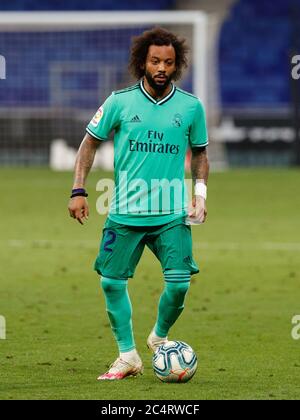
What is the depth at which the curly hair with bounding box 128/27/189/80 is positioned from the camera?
27.0ft

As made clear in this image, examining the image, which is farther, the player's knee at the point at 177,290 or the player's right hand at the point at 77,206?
the player's knee at the point at 177,290

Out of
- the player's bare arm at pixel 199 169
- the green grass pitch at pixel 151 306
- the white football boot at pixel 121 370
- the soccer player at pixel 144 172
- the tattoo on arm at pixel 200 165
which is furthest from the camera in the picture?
the tattoo on arm at pixel 200 165

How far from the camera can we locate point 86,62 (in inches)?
1430

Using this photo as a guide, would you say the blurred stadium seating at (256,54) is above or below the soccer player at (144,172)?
above

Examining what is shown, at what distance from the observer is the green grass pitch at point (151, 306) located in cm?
789

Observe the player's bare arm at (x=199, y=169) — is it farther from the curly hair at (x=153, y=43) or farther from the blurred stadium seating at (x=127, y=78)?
the blurred stadium seating at (x=127, y=78)

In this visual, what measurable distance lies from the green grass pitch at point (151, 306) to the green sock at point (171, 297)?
1.08 ft

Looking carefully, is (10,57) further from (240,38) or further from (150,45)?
(150,45)

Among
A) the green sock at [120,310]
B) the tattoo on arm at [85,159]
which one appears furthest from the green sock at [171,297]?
the tattoo on arm at [85,159]

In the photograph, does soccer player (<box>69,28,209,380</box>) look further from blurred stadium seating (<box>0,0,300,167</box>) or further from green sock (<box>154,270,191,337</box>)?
blurred stadium seating (<box>0,0,300,167</box>)

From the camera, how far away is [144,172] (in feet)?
27.0

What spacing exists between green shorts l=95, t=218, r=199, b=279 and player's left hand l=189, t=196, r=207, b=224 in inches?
3.1

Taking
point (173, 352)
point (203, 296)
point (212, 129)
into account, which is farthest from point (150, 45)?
point (212, 129)

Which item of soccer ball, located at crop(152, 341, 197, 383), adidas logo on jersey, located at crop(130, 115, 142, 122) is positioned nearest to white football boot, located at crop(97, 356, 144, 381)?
soccer ball, located at crop(152, 341, 197, 383)
